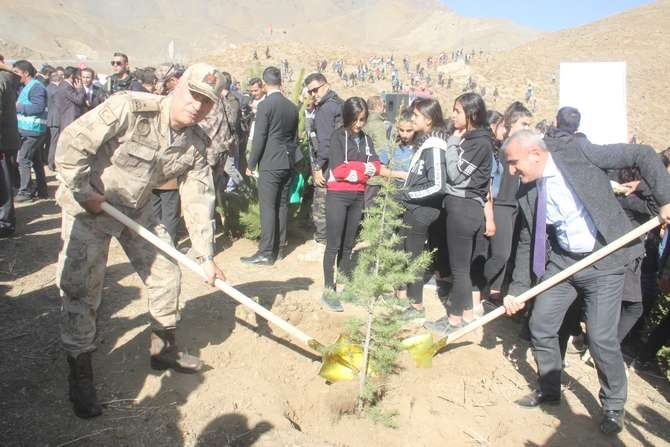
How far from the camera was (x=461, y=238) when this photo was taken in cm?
443

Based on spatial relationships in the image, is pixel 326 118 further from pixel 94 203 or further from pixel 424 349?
pixel 94 203

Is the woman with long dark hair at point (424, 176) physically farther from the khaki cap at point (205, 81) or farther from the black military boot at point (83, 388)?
the black military boot at point (83, 388)

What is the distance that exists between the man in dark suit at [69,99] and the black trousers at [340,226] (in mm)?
5456

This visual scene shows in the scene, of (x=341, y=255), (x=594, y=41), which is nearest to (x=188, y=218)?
(x=341, y=255)

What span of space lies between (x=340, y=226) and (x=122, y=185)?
212cm

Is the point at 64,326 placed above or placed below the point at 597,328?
above

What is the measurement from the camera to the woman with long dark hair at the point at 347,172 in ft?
15.3

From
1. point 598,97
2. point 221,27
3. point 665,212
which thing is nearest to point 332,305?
point 665,212

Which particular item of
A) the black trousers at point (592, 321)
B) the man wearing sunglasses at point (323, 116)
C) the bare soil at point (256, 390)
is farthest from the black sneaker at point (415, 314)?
the man wearing sunglasses at point (323, 116)

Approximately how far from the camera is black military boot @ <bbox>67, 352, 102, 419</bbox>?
3.13 metres

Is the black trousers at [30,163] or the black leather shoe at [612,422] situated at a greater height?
the black trousers at [30,163]

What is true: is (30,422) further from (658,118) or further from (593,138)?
(658,118)

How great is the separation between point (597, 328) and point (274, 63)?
37874 millimetres

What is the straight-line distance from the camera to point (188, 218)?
11.2ft
